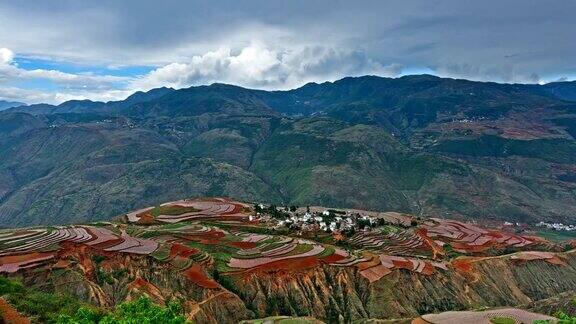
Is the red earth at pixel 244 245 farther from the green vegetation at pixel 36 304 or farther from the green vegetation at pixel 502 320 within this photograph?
the green vegetation at pixel 502 320

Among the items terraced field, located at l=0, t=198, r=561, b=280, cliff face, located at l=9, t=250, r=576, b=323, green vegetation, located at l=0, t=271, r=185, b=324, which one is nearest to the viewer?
green vegetation, located at l=0, t=271, r=185, b=324

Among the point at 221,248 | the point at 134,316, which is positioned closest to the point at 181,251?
the point at 221,248

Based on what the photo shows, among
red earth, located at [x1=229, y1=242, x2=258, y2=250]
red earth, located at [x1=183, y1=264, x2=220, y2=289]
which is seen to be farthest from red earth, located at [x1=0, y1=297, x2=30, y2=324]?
red earth, located at [x1=229, y1=242, x2=258, y2=250]

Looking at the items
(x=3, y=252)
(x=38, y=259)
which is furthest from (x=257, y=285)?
(x=3, y=252)

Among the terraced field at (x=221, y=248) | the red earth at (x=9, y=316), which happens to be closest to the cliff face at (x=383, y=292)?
the terraced field at (x=221, y=248)

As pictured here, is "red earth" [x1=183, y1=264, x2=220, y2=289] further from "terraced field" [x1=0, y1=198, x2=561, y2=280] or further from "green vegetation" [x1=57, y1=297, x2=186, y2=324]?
"green vegetation" [x1=57, y1=297, x2=186, y2=324]

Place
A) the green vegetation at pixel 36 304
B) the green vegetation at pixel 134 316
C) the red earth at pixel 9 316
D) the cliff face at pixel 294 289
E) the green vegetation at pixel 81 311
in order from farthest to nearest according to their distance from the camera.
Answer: the cliff face at pixel 294 289 < the green vegetation at pixel 36 304 < the red earth at pixel 9 316 < the green vegetation at pixel 81 311 < the green vegetation at pixel 134 316

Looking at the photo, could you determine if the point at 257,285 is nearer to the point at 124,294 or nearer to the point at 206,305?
the point at 206,305

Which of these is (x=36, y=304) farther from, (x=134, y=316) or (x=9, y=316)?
(x=134, y=316)
